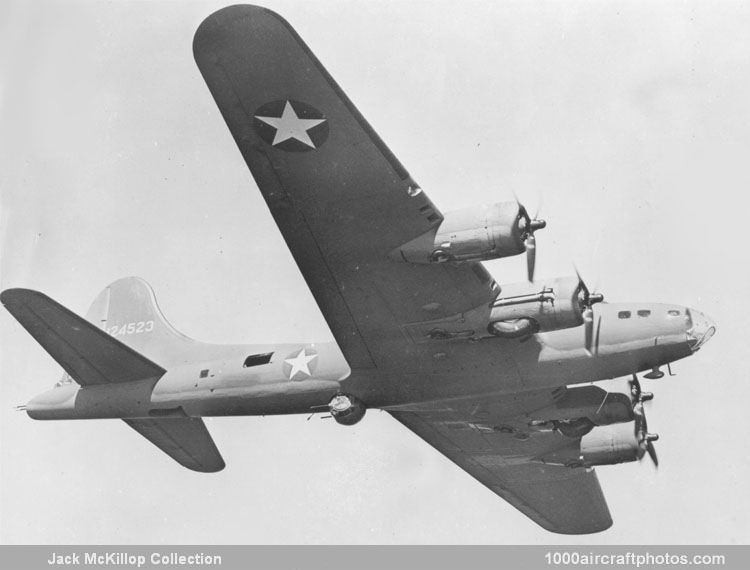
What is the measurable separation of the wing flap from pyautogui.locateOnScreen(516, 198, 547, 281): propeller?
33.9 ft

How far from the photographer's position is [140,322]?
26.5 m

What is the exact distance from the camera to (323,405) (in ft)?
70.0

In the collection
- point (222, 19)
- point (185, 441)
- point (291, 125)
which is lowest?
point (185, 441)

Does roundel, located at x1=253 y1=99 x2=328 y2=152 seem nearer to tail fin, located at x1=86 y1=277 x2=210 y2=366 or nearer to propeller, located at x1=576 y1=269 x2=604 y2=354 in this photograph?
propeller, located at x1=576 y1=269 x2=604 y2=354

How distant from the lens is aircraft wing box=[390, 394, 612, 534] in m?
23.2

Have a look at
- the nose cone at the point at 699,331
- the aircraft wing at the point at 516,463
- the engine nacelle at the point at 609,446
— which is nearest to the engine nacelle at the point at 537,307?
the nose cone at the point at 699,331


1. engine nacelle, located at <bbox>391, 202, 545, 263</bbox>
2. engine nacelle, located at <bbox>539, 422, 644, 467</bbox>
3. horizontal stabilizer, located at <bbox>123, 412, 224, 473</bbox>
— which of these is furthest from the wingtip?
engine nacelle, located at <bbox>539, 422, 644, 467</bbox>

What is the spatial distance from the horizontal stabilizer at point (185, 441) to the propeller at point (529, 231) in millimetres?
10324

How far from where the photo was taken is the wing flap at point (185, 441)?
24172 mm

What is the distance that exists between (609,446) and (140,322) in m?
12.7

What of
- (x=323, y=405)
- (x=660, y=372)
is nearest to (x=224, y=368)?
(x=323, y=405)

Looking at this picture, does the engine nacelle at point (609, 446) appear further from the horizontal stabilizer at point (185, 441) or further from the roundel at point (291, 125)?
the roundel at point (291, 125)

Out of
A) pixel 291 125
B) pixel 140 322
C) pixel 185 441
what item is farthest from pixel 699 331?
pixel 140 322

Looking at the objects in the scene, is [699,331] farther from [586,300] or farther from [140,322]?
[140,322]
